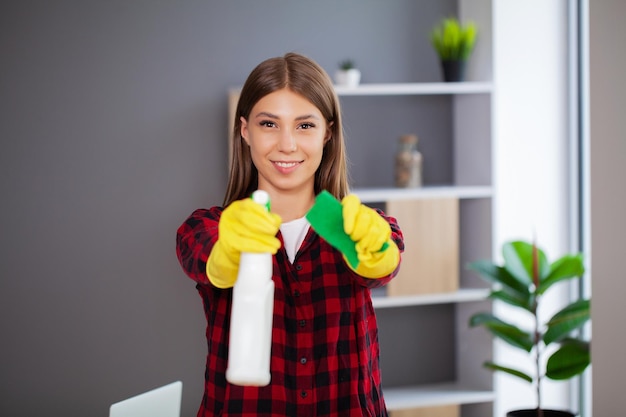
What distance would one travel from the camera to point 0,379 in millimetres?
3291

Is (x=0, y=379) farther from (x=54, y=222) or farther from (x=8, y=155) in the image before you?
(x=8, y=155)

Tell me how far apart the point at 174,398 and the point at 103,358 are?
1198 mm

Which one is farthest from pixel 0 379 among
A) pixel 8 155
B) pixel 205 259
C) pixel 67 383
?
pixel 205 259

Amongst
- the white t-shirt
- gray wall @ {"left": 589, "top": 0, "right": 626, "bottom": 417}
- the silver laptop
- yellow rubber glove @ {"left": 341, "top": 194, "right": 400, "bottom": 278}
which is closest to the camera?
yellow rubber glove @ {"left": 341, "top": 194, "right": 400, "bottom": 278}

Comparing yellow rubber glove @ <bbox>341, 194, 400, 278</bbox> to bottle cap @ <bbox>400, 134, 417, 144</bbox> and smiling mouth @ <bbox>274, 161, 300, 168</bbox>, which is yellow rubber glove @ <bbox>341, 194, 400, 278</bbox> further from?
bottle cap @ <bbox>400, 134, 417, 144</bbox>

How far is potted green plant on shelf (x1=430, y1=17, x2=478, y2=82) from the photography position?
333cm

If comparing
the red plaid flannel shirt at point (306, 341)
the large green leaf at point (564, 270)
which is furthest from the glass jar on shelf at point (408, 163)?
the red plaid flannel shirt at point (306, 341)

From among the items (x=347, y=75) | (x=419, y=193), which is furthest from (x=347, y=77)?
(x=419, y=193)

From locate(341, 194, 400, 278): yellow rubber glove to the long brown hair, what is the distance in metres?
0.37

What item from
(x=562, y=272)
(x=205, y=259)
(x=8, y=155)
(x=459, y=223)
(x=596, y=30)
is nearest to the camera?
(x=205, y=259)

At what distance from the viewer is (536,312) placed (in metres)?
3.02

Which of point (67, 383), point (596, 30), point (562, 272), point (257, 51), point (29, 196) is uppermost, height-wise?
point (257, 51)

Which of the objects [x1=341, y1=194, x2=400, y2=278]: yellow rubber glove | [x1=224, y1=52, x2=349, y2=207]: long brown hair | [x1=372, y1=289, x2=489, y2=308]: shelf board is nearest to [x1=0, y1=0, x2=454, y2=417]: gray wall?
[x1=372, y1=289, x2=489, y2=308]: shelf board

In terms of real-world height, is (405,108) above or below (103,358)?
above
